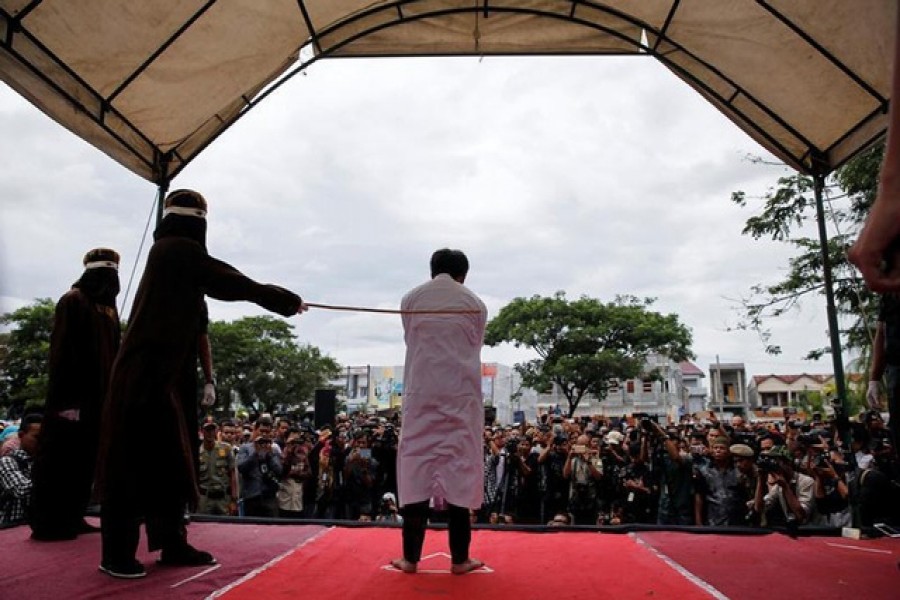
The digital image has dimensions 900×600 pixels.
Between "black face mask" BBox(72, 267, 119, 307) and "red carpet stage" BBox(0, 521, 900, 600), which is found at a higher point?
"black face mask" BBox(72, 267, 119, 307)

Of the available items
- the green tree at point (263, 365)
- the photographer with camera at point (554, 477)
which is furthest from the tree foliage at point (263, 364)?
the photographer with camera at point (554, 477)

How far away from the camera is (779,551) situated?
3.84 metres

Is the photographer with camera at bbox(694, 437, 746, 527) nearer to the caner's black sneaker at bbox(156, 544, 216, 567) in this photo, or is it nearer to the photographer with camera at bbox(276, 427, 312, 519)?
the photographer with camera at bbox(276, 427, 312, 519)

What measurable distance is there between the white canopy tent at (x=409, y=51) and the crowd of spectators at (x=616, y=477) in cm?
154

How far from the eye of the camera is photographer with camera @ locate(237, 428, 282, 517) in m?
7.80

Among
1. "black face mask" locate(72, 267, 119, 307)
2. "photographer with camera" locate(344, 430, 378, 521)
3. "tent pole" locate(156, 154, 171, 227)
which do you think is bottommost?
"photographer with camera" locate(344, 430, 378, 521)

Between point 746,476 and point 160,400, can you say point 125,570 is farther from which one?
point 746,476

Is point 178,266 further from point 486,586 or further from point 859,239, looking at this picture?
point 859,239

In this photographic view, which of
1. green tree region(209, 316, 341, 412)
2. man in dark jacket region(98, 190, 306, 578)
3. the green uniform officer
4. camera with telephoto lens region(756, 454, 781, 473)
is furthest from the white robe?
green tree region(209, 316, 341, 412)

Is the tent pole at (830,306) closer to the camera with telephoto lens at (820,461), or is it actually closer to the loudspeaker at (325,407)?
the camera with telephoto lens at (820,461)

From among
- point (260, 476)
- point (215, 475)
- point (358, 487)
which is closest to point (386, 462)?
point (358, 487)

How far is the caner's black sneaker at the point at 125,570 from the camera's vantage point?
9.52ft

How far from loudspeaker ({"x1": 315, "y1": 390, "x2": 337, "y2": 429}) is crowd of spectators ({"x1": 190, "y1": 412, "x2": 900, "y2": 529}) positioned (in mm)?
5200

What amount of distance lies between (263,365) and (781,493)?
36.6 metres
